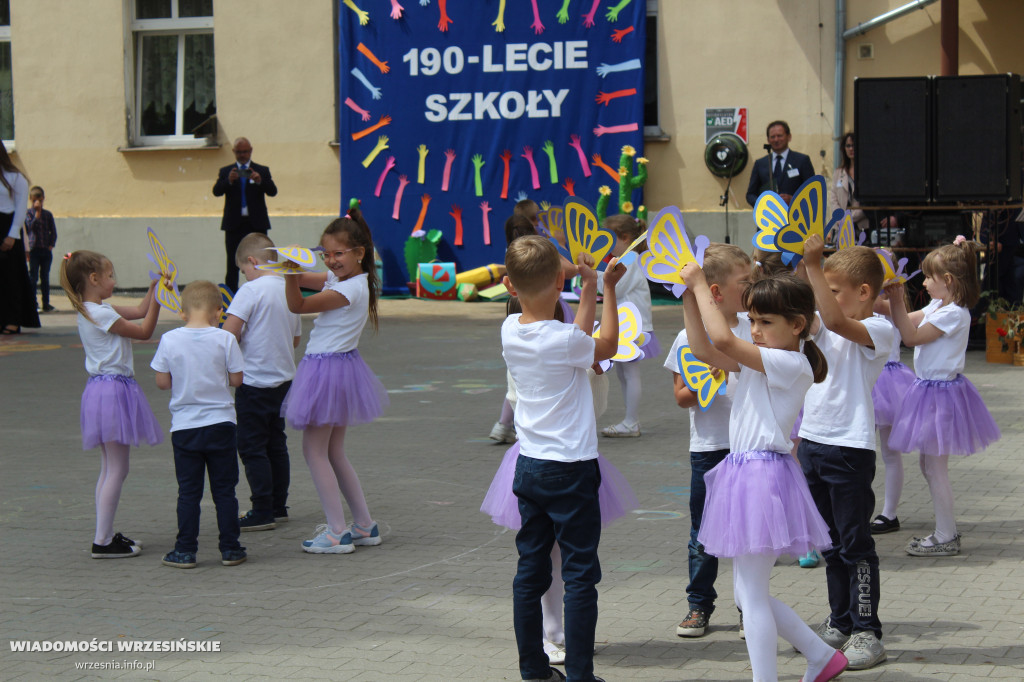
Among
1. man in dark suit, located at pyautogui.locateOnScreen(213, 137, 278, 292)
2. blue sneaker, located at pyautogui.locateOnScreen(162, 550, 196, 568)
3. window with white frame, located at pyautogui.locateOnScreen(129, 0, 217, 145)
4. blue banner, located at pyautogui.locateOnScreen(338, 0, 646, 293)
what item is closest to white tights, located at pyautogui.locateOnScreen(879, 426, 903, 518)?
blue sneaker, located at pyautogui.locateOnScreen(162, 550, 196, 568)

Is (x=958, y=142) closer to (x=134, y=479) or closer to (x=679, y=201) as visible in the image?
(x=679, y=201)

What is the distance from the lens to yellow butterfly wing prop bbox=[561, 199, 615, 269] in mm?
4207

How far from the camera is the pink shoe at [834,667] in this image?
3.85 m

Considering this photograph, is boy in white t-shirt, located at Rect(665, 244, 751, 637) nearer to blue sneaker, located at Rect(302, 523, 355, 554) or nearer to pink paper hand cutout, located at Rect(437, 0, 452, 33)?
blue sneaker, located at Rect(302, 523, 355, 554)

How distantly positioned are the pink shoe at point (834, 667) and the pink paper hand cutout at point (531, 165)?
550 inches

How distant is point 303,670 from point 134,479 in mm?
3544

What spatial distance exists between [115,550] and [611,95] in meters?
12.7

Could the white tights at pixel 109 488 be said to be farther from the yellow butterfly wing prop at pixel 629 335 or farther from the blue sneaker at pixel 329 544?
the yellow butterfly wing prop at pixel 629 335

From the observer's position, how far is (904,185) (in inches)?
462

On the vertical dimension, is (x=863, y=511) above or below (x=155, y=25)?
below

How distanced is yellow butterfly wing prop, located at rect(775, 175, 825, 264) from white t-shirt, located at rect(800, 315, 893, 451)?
469 mm

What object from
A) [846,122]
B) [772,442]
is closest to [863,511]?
[772,442]

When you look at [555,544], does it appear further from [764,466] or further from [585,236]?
[585,236]

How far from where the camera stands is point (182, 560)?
18.0 feet
